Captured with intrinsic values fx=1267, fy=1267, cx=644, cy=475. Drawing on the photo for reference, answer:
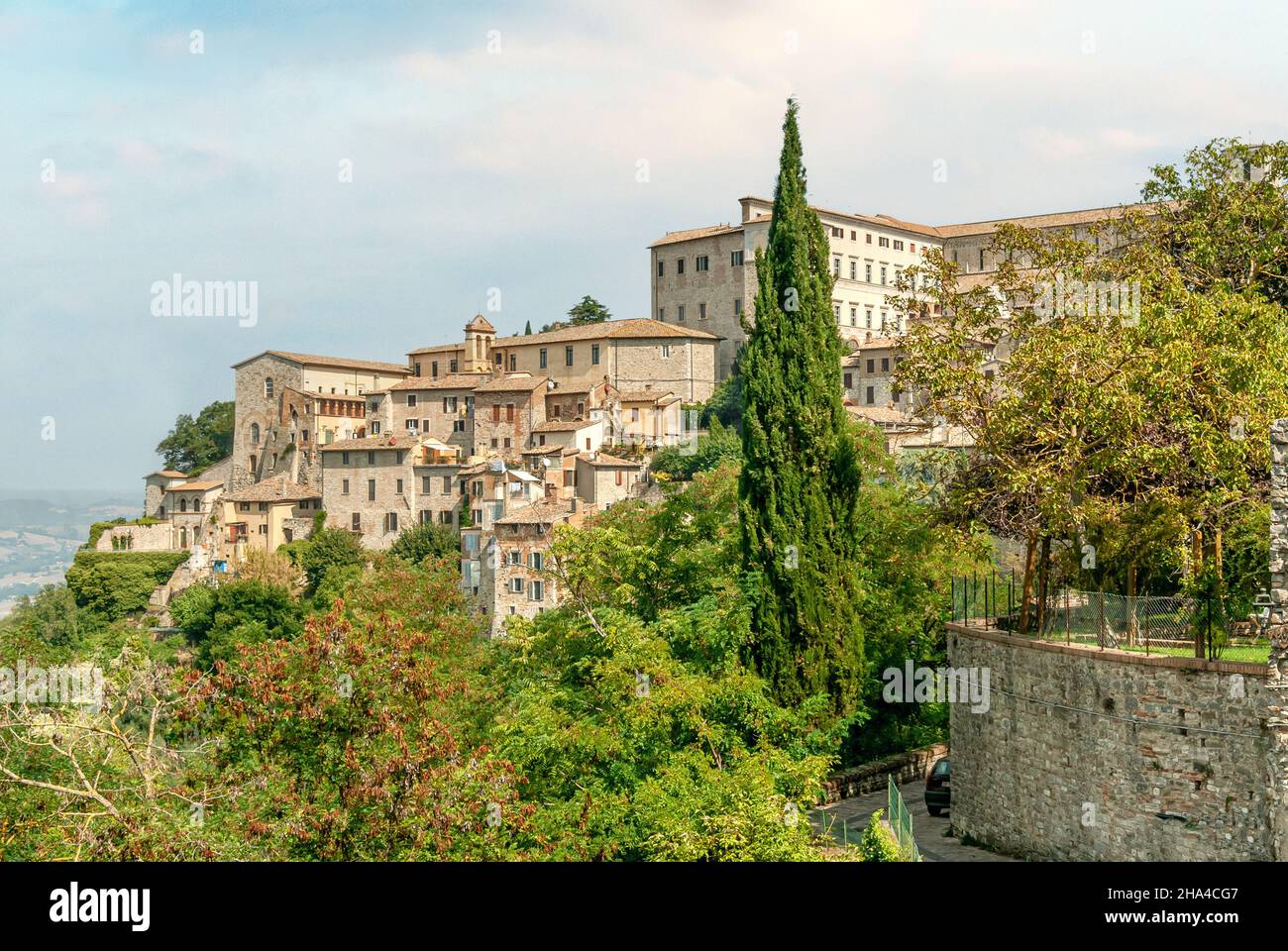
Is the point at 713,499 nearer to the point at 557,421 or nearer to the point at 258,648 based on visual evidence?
the point at 258,648

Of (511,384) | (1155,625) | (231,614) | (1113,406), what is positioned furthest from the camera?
(511,384)

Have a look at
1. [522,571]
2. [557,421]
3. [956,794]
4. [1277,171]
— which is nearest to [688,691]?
[956,794]

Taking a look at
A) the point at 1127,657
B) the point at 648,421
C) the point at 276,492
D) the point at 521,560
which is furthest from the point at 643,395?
the point at 1127,657

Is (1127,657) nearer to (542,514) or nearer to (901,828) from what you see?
(901,828)

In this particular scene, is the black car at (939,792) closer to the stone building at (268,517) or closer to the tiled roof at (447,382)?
the stone building at (268,517)

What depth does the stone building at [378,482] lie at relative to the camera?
246ft

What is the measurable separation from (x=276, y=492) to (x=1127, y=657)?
232 ft

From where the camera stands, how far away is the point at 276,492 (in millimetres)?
79125

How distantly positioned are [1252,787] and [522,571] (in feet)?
158

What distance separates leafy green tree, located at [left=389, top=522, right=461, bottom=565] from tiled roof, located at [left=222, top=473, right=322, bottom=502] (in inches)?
387

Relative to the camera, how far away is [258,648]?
1503 cm

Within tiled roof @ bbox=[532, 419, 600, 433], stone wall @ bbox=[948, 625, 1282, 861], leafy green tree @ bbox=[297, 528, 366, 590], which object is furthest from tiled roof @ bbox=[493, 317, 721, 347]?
stone wall @ bbox=[948, 625, 1282, 861]

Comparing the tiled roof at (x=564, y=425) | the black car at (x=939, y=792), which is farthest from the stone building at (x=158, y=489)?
the black car at (x=939, y=792)
